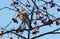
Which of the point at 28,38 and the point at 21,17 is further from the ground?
the point at 21,17

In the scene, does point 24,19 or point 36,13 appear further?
point 36,13

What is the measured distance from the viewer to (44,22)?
5.54m

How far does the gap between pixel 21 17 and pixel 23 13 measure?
0.13 m

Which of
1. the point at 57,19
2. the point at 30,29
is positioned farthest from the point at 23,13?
the point at 57,19

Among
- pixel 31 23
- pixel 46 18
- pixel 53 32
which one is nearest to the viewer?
pixel 53 32

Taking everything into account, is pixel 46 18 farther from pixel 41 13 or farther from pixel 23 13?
pixel 23 13

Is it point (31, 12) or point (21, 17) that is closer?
point (21, 17)

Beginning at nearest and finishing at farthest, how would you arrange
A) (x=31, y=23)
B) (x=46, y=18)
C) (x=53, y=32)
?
(x=53, y=32) → (x=31, y=23) → (x=46, y=18)

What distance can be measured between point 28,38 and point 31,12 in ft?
3.21

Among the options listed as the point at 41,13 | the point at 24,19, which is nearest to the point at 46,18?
the point at 41,13

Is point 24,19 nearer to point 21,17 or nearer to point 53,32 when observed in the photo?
point 21,17

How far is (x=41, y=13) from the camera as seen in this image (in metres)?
6.27

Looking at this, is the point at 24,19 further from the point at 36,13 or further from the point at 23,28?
the point at 36,13

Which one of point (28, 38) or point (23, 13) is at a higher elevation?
point (23, 13)
